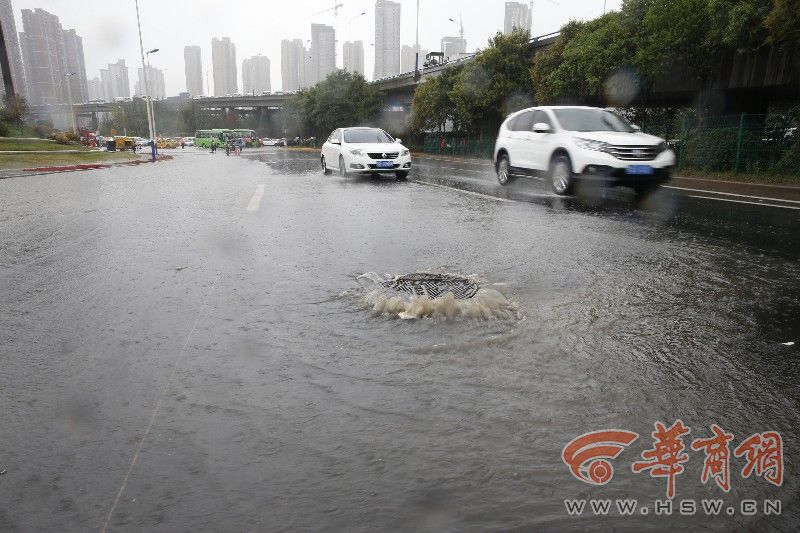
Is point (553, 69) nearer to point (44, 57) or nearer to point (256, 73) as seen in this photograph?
point (44, 57)

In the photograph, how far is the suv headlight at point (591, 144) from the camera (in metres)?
10.6

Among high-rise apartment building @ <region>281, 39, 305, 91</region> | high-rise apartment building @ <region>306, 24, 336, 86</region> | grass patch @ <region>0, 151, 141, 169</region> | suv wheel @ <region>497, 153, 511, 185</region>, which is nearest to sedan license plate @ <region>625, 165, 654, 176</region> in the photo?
suv wheel @ <region>497, 153, 511, 185</region>

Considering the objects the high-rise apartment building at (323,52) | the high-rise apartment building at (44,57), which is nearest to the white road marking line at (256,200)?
the high-rise apartment building at (44,57)

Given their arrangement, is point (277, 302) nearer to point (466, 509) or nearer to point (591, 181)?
point (466, 509)

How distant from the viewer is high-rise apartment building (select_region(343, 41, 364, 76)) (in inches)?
4660

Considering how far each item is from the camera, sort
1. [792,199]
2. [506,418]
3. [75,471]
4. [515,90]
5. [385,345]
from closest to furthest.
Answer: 1. [75,471]
2. [506,418]
3. [385,345]
4. [792,199]
5. [515,90]

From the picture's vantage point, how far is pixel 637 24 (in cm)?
2092

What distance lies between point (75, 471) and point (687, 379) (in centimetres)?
281

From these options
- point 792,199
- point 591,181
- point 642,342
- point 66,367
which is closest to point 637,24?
point 792,199

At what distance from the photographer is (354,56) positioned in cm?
12569

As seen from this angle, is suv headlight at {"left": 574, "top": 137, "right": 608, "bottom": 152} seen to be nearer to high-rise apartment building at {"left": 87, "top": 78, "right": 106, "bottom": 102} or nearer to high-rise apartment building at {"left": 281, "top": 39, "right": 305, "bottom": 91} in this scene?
high-rise apartment building at {"left": 281, "top": 39, "right": 305, "bottom": 91}

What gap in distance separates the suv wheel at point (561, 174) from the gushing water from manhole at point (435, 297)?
7214 millimetres

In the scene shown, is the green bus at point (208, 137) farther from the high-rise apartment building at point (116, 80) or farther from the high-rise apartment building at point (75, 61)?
the high-rise apartment building at point (116, 80)

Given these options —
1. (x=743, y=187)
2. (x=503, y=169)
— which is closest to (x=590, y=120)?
(x=503, y=169)
